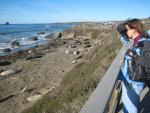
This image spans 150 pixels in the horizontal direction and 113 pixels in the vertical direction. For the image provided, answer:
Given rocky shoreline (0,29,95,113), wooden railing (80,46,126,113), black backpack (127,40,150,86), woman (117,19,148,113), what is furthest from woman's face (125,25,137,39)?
rocky shoreline (0,29,95,113)

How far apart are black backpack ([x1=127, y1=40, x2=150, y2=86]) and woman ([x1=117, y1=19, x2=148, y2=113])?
0.27 feet

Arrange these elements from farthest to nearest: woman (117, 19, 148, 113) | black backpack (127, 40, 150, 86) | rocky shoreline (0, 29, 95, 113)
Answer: rocky shoreline (0, 29, 95, 113) < woman (117, 19, 148, 113) < black backpack (127, 40, 150, 86)

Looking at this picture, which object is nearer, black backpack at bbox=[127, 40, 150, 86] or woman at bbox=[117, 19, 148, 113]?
black backpack at bbox=[127, 40, 150, 86]

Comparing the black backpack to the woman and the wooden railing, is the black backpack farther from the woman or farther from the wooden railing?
the wooden railing

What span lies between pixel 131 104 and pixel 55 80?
43.8ft

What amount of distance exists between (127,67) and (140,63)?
15.4 inches

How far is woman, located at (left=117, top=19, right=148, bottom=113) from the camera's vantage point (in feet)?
10.6

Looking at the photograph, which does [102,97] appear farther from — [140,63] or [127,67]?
[127,67]

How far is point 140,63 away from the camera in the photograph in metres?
2.85

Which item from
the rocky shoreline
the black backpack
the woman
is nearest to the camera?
the black backpack

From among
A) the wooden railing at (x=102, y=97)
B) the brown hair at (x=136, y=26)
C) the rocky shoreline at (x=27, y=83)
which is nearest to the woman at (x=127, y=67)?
the brown hair at (x=136, y=26)

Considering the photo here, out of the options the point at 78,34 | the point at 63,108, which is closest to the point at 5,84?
the point at 63,108

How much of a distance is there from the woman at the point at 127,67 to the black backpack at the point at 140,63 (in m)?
0.08

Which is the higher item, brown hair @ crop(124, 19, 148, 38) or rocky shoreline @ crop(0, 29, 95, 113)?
brown hair @ crop(124, 19, 148, 38)
